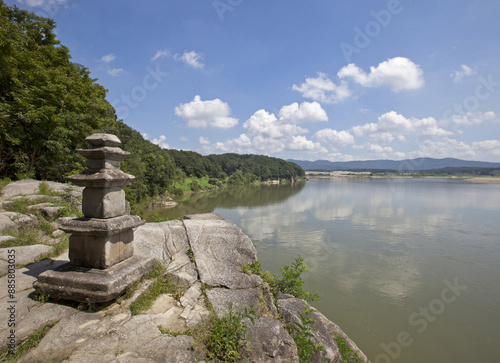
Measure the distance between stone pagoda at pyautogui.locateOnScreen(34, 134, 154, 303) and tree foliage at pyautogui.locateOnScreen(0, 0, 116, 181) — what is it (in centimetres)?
1086

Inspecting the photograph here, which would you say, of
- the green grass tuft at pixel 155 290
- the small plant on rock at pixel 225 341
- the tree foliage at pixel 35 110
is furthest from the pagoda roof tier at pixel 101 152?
the tree foliage at pixel 35 110

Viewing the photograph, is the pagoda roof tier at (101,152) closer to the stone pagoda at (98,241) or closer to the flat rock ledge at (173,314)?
the stone pagoda at (98,241)

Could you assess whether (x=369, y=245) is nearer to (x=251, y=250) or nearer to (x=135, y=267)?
(x=251, y=250)

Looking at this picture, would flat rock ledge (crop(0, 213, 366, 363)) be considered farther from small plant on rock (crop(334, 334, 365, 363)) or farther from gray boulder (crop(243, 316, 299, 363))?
small plant on rock (crop(334, 334, 365, 363))

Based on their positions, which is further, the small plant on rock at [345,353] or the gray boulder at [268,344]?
the small plant on rock at [345,353]

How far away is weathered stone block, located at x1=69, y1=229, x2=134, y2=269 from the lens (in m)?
3.86

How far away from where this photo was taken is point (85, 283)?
3592mm

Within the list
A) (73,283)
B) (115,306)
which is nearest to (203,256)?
(115,306)

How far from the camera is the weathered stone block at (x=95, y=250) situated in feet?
12.7

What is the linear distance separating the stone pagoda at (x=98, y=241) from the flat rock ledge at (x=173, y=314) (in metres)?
0.26

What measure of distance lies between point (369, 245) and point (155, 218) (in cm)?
1582

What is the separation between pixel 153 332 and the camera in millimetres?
3258

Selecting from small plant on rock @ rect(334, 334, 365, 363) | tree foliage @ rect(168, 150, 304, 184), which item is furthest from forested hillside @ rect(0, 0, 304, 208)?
tree foliage @ rect(168, 150, 304, 184)

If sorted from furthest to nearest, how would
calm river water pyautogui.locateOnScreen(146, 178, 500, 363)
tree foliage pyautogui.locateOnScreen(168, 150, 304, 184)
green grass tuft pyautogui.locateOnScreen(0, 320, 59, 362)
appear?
tree foliage pyautogui.locateOnScreen(168, 150, 304, 184)
calm river water pyautogui.locateOnScreen(146, 178, 500, 363)
green grass tuft pyautogui.locateOnScreen(0, 320, 59, 362)
